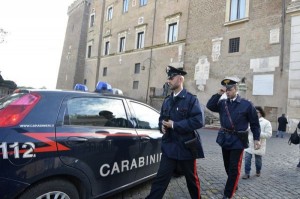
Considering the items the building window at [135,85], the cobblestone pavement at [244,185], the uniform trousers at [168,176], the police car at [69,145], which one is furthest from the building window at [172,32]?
the uniform trousers at [168,176]

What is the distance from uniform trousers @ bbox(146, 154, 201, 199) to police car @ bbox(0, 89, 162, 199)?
0.51 metres

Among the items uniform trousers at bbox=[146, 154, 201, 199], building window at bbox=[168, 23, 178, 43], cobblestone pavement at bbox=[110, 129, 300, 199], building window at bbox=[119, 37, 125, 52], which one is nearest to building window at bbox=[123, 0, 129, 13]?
building window at bbox=[119, 37, 125, 52]

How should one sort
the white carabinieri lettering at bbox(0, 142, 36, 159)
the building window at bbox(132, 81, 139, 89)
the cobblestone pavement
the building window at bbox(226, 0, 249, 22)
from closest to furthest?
→ the white carabinieri lettering at bbox(0, 142, 36, 159) → the cobblestone pavement → the building window at bbox(226, 0, 249, 22) → the building window at bbox(132, 81, 139, 89)

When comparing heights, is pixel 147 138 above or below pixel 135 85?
below

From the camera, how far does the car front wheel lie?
257 centimetres

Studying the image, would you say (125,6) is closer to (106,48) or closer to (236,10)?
(106,48)

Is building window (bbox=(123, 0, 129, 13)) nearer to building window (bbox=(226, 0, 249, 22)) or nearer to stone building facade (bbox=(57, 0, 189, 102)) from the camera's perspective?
stone building facade (bbox=(57, 0, 189, 102))

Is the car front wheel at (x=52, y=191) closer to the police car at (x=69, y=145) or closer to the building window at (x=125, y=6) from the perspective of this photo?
the police car at (x=69, y=145)

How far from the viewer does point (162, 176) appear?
3371mm

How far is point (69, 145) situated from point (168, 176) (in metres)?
1.26

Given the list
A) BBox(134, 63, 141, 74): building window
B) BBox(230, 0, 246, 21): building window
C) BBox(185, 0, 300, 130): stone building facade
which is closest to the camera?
BBox(185, 0, 300, 130): stone building facade

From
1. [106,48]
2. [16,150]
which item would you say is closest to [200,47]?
[106,48]

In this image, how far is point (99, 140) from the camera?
323 centimetres


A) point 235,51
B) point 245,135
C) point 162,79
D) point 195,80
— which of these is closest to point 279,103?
point 235,51
